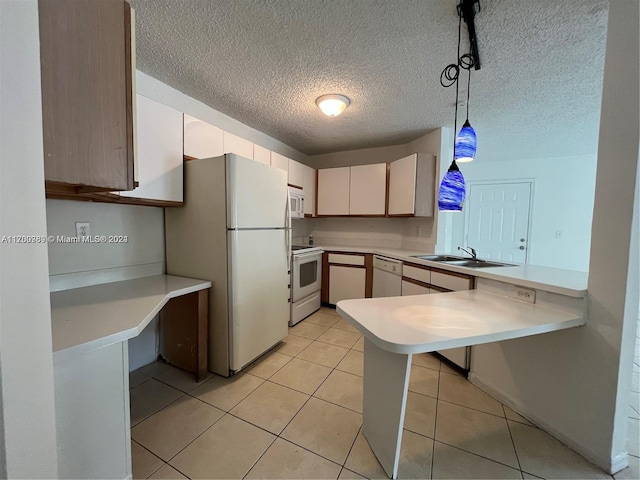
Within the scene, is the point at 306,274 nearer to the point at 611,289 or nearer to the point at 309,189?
the point at 309,189

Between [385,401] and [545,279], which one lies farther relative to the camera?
[545,279]

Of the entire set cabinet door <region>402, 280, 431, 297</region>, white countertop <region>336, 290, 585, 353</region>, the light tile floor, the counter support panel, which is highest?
white countertop <region>336, 290, 585, 353</region>

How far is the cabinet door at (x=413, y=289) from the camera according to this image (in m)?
2.40

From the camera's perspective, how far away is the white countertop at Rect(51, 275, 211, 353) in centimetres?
96

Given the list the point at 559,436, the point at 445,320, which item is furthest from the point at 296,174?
the point at 559,436

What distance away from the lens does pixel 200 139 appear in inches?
82.1

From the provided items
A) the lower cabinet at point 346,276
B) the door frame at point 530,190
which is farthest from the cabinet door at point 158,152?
the door frame at point 530,190

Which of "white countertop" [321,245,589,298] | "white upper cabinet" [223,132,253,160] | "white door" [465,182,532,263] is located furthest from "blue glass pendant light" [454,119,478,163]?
"white door" [465,182,532,263]

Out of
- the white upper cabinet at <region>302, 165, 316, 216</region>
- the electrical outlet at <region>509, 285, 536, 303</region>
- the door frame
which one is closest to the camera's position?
the electrical outlet at <region>509, 285, 536, 303</region>

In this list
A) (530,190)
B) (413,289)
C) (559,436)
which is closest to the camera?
(559,436)

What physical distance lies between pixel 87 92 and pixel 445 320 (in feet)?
5.49

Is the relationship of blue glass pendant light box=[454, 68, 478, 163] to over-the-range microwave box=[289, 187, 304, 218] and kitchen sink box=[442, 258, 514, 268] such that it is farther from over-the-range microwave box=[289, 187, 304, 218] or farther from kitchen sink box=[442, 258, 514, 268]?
over-the-range microwave box=[289, 187, 304, 218]

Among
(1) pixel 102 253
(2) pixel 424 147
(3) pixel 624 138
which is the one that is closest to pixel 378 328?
(3) pixel 624 138

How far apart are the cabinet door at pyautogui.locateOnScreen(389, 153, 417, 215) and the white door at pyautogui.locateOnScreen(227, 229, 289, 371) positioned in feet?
5.26
